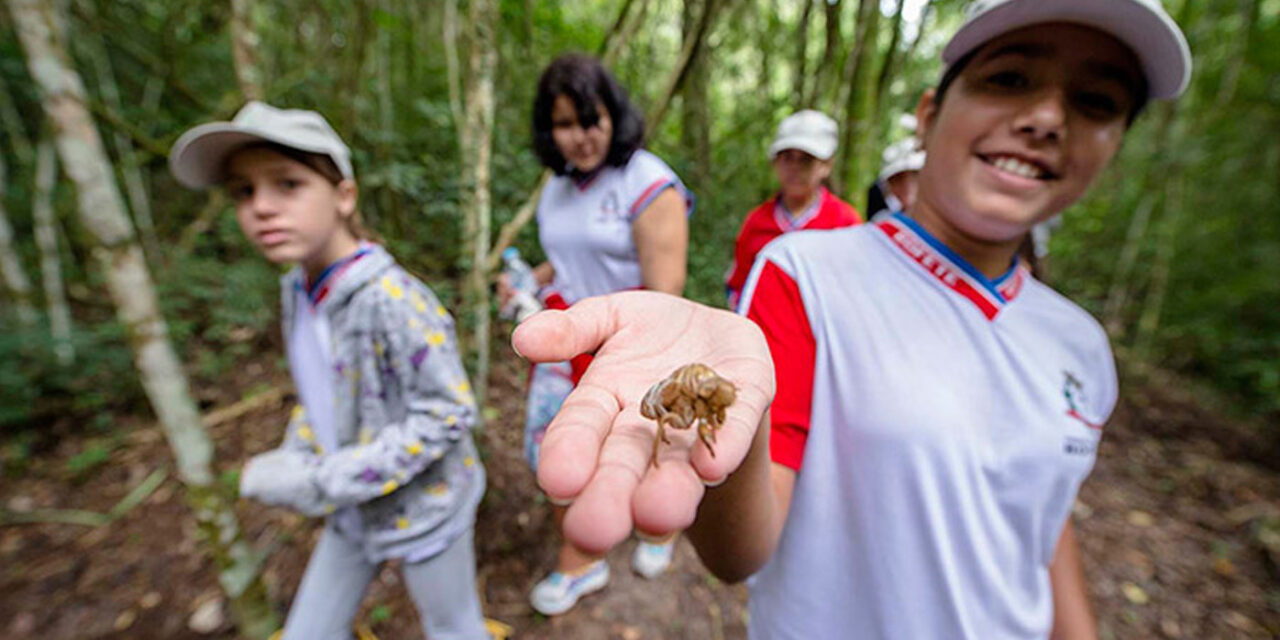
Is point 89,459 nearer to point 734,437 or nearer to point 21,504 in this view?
point 21,504

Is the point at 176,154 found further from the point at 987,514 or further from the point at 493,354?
the point at 493,354

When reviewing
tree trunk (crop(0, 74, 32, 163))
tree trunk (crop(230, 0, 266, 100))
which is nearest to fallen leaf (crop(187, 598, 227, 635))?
tree trunk (crop(230, 0, 266, 100))

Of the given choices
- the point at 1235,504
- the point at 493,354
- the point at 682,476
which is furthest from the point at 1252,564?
the point at 493,354

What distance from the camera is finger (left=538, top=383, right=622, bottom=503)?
0.63 m

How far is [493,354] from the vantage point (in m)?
4.77

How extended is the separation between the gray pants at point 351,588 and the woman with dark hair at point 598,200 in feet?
2.16

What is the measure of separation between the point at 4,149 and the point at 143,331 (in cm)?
869

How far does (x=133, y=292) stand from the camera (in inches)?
81.2

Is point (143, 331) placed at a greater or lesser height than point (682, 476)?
lesser

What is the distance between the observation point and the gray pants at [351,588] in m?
1.93

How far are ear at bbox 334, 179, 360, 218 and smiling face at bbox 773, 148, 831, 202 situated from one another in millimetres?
2757

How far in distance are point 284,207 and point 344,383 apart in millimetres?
651

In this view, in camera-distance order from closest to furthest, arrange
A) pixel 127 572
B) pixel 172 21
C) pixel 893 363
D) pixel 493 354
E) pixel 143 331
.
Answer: pixel 893 363 < pixel 143 331 < pixel 127 572 < pixel 172 21 < pixel 493 354

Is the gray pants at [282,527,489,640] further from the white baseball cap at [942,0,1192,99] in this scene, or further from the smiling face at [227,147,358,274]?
the white baseball cap at [942,0,1192,99]
